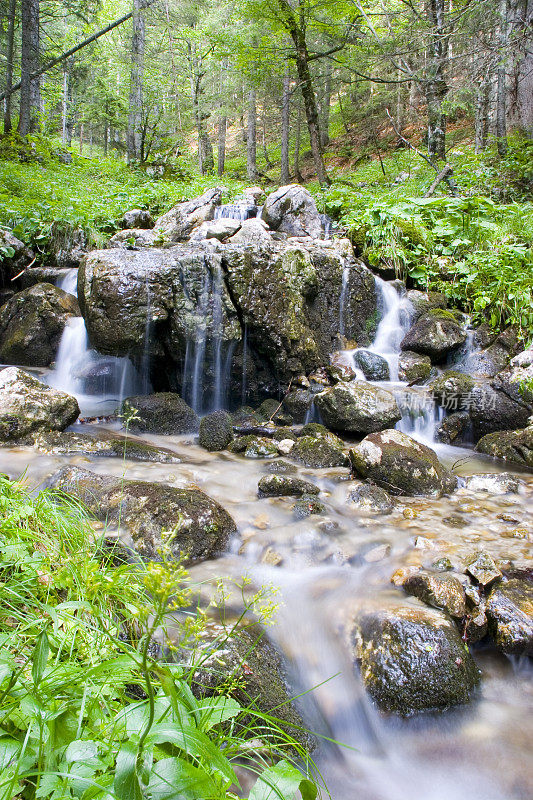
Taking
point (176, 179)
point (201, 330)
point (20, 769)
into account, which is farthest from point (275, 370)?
point (176, 179)

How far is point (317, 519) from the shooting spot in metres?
4.15

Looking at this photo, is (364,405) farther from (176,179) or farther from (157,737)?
(176,179)

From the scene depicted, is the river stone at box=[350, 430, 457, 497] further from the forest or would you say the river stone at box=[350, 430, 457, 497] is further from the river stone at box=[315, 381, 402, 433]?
the river stone at box=[315, 381, 402, 433]

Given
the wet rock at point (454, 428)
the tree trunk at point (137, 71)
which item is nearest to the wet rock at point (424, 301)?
the wet rock at point (454, 428)

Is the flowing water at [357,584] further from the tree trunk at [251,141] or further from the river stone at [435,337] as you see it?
the tree trunk at [251,141]

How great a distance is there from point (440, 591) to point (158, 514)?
6.75 feet

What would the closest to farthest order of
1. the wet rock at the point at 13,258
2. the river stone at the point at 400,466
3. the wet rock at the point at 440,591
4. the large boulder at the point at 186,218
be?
the wet rock at the point at 440,591, the river stone at the point at 400,466, the wet rock at the point at 13,258, the large boulder at the point at 186,218

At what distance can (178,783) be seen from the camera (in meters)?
0.92

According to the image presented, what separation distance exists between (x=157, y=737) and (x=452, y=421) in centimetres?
651

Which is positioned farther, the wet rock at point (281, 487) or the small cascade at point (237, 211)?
A: the small cascade at point (237, 211)

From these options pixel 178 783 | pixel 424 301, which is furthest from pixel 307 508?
pixel 424 301

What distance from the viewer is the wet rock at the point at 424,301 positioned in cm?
861

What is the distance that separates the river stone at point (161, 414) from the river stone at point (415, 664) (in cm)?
439

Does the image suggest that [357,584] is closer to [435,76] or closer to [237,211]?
[435,76]
